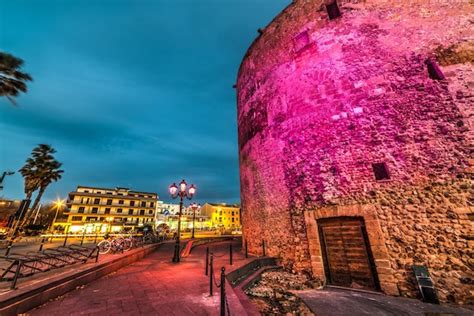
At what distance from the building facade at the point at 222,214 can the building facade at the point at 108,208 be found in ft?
77.5

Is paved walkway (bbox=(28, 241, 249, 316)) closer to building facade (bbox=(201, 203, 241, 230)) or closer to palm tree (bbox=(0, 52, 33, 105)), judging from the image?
palm tree (bbox=(0, 52, 33, 105))

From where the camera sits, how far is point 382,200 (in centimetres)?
658

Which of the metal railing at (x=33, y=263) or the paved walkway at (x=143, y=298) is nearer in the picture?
the paved walkway at (x=143, y=298)

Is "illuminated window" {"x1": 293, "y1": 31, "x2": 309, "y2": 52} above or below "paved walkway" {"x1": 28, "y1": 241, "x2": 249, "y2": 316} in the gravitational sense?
above

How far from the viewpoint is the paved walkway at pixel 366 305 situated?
4.61m

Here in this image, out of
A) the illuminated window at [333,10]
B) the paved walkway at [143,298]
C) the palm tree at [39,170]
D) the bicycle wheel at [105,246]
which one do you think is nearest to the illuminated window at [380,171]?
the paved walkway at [143,298]

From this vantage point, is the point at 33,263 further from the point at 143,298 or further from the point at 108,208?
the point at 108,208

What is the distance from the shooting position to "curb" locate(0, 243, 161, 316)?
3413 millimetres

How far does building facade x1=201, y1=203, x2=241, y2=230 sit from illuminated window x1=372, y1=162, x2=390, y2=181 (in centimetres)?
6839

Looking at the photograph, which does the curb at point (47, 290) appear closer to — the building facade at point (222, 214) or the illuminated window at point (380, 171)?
the illuminated window at point (380, 171)

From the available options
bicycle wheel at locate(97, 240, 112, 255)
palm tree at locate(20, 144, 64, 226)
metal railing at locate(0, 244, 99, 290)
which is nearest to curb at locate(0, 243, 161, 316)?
metal railing at locate(0, 244, 99, 290)

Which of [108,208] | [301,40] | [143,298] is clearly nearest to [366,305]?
[143,298]

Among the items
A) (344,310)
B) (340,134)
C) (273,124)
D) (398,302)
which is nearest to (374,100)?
(340,134)

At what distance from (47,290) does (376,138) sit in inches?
403
